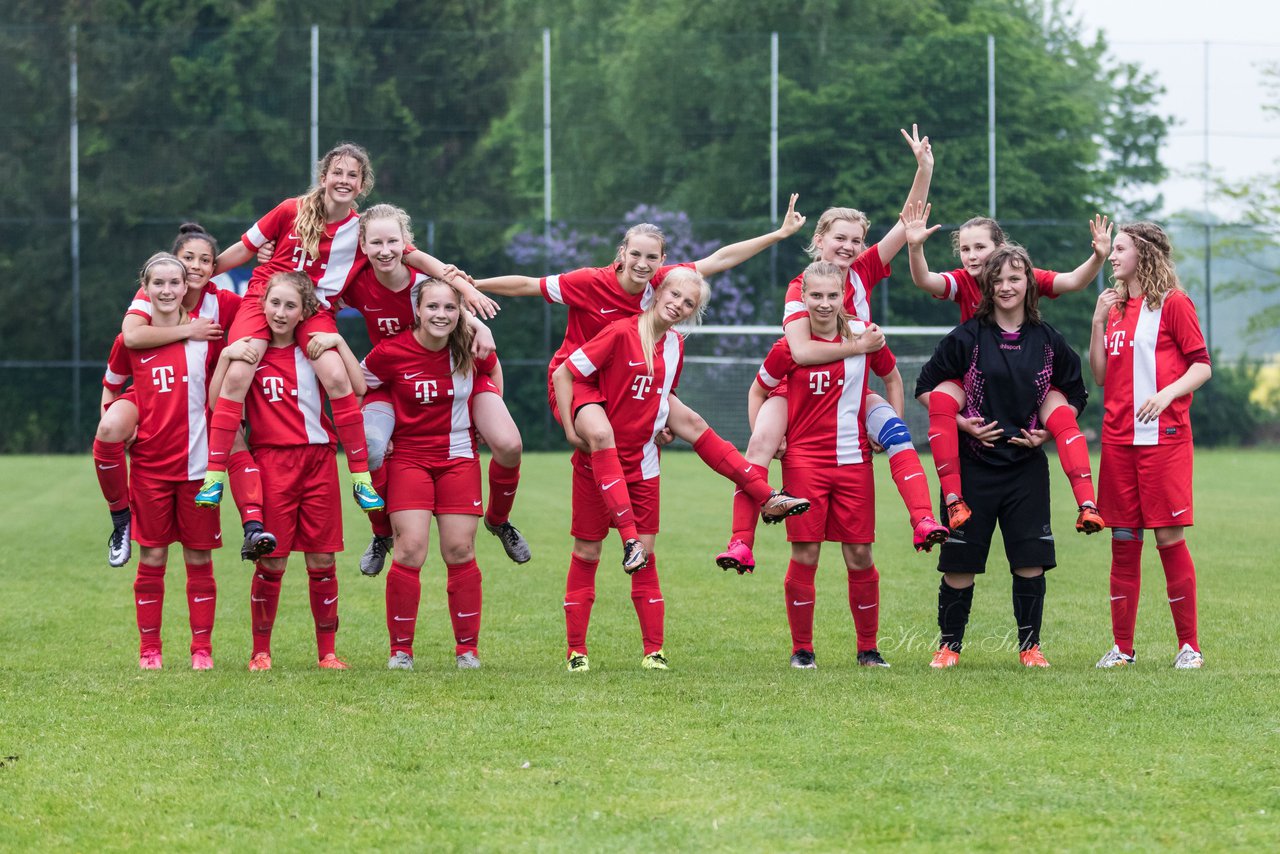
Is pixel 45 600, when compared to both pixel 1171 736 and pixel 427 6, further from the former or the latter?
pixel 427 6

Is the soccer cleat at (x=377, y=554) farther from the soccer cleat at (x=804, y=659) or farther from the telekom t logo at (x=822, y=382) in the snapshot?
the telekom t logo at (x=822, y=382)

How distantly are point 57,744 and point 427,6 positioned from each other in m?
29.4

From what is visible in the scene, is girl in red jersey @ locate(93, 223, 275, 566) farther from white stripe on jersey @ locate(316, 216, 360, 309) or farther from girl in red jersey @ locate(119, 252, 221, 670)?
white stripe on jersey @ locate(316, 216, 360, 309)

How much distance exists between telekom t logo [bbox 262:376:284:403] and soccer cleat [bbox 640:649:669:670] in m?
1.84

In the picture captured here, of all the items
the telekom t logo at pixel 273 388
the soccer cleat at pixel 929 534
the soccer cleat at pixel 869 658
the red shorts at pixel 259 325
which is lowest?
the soccer cleat at pixel 869 658

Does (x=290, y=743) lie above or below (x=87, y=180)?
below

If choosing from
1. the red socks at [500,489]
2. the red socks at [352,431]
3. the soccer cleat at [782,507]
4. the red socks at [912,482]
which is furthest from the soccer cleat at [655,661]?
the red socks at [352,431]

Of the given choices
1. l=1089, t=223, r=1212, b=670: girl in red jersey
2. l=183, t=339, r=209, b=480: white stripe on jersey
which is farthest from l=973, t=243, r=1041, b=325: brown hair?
l=183, t=339, r=209, b=480: white stripe on jersey

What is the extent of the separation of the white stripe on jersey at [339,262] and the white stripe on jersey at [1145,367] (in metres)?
3.33

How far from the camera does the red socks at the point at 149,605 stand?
6.62 m

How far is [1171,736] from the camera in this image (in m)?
4.85

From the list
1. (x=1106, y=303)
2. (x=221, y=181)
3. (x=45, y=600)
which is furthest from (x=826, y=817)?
(x=221, y=181)

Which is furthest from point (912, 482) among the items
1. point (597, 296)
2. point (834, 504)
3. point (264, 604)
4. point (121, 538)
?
point (121, 538)

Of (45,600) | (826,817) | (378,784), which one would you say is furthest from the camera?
(45,600)
